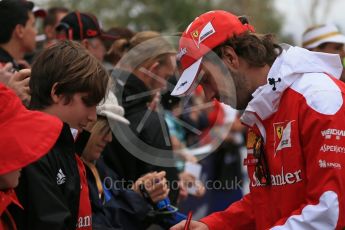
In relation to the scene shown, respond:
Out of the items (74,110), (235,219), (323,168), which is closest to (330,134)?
(323,168)

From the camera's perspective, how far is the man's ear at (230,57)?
11.0 ft

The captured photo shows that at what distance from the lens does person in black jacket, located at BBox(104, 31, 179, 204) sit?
179 inches

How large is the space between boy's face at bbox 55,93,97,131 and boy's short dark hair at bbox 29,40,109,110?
0.02m

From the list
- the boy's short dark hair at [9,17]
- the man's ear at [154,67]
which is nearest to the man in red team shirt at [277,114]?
the man's ear at [154,67]

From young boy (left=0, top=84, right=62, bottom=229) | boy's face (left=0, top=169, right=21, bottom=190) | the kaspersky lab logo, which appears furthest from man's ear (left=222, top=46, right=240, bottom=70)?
boy's face (left=0, top=169, right=21, bottom=190)

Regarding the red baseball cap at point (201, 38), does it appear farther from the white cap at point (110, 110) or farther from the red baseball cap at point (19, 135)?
the red baseball cap at point (19, 135)

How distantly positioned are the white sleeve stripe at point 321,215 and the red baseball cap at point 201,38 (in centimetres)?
94

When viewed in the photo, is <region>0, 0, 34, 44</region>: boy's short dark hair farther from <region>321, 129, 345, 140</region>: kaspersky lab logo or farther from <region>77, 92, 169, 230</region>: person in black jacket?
<region>321, 129, 345, 140</region>: kaspersky lab logo

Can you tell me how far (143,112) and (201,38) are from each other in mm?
1526

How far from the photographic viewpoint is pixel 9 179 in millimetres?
2564

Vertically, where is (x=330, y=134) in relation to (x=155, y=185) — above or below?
above

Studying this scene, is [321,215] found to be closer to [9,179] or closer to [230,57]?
[230,57]

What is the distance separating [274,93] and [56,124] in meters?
1.05

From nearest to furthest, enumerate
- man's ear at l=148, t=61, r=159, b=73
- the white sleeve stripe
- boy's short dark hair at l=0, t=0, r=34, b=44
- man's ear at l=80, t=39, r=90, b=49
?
the white sleeve stripe, man's ear at l=148, t=61, r=159, b=73, boy's short dark hair at l=0, t=0, r=34, b=44, man's ear at l=80, t=39, r=90, b=49
